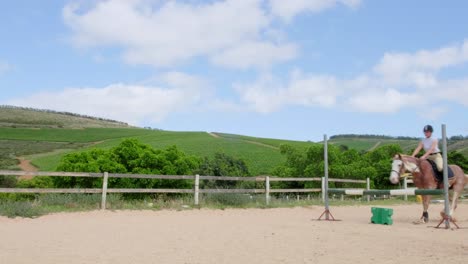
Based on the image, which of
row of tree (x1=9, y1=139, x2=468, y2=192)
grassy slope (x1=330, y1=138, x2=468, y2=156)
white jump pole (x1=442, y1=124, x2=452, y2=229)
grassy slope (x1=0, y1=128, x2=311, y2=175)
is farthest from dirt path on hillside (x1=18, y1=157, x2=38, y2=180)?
white jump pole (x1=442, y1=124, x2=452, y2=229)

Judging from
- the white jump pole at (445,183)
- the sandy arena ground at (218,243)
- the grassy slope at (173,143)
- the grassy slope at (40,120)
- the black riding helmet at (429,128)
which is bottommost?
the sandy arena ground at (218,243)

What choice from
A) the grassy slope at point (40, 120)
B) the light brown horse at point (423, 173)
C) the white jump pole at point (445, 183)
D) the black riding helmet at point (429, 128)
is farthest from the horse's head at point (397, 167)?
the grassy slope at point (40, 120)

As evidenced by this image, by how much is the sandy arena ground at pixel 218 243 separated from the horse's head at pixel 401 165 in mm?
1184

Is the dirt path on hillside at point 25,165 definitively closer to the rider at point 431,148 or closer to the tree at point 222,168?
the tree at point 222,168

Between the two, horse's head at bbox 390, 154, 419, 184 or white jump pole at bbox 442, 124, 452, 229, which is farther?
horse's head at bbox 390, 154, 419, 184

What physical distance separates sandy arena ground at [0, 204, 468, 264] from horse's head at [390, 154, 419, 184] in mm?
1184

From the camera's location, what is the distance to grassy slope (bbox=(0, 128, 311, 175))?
2060 inches

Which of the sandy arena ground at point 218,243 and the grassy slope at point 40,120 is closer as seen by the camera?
the sandy arena ground at point 218,243

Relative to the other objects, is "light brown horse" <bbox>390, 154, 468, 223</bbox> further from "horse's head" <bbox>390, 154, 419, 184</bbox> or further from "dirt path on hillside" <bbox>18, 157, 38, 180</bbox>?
"dirt path on hillside" <bbox>18, 157, 38, 180</bbox>

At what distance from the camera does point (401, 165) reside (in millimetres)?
10023

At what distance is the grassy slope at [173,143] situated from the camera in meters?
52.3

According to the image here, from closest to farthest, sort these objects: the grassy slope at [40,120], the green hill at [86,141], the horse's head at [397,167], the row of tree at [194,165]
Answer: the horse's head at [397,167], the row of tree at [194,165], the green hill at [86,141], the grassy slope at [40,120]

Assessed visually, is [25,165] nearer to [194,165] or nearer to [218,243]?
[194,165]

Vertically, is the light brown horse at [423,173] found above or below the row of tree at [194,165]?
below
